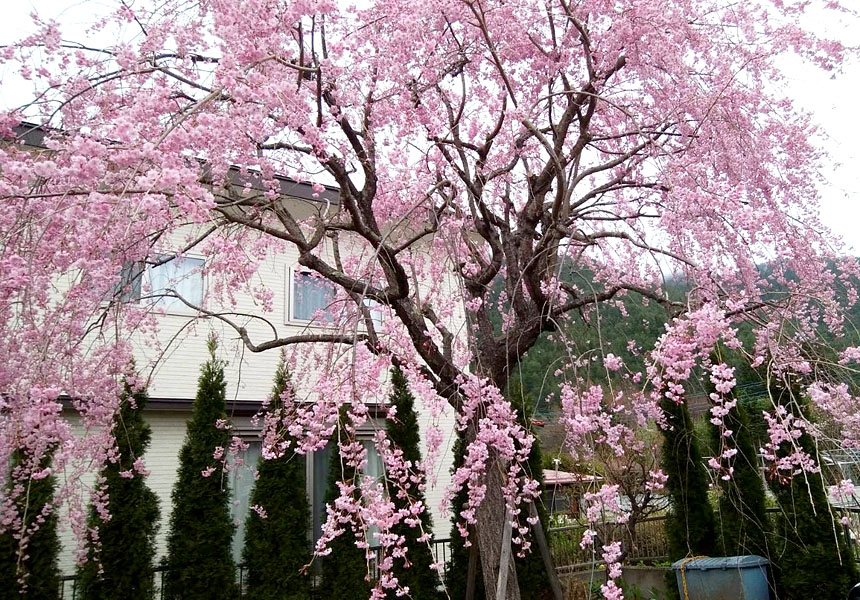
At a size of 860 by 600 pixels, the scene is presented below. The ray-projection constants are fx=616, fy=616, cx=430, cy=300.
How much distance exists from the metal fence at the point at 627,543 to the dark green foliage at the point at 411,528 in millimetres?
2172

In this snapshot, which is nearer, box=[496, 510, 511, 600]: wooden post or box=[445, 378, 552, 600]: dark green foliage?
box=[496, 510, 511, 600]: wooden post

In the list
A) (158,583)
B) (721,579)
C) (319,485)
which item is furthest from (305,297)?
(721,579)

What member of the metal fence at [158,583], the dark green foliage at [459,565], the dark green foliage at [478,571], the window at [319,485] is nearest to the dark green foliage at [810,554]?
the dark green foliage at [478,571]

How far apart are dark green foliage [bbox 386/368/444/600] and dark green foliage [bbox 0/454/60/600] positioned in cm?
325

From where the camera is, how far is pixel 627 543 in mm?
8742

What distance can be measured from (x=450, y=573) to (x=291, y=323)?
11.9ft

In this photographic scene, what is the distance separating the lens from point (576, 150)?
14.6 ft

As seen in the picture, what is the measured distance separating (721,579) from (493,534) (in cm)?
A: 305

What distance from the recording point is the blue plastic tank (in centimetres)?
614

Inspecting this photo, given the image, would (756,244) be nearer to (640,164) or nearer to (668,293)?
(668,293)

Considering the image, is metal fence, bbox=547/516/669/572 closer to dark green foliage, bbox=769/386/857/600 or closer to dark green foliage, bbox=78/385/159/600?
dark green foliage, bbox=769/386/857/600

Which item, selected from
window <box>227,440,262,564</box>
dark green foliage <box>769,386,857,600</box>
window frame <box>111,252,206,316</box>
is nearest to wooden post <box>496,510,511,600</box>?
window frame <box>111,252,206,316</box>

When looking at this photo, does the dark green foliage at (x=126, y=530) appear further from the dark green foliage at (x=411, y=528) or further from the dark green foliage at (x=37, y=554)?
the dark green foliage at (x=411, y=528)

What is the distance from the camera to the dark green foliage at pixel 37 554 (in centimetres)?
530
